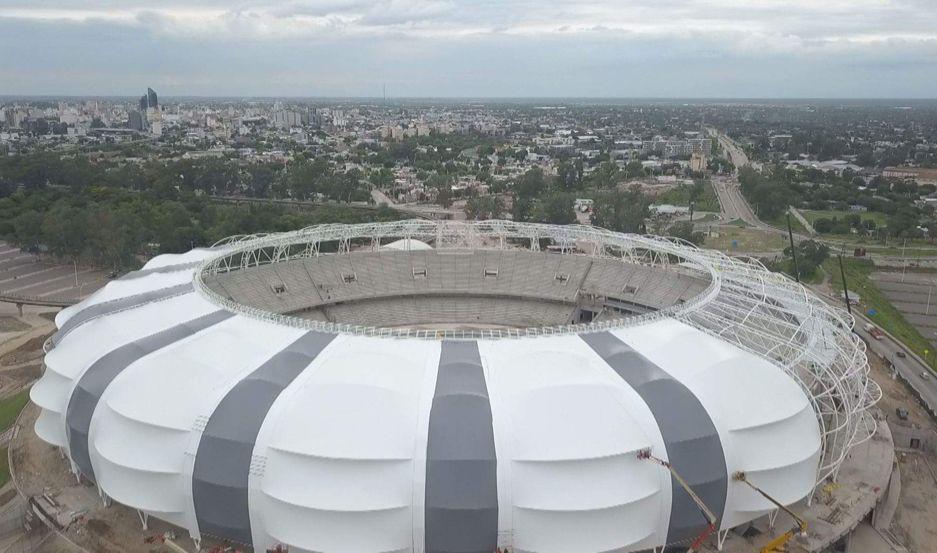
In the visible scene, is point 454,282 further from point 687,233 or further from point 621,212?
point 621,212

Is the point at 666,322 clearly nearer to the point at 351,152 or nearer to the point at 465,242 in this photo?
the point at 465,242

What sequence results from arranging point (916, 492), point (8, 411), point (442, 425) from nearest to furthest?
point (442, 425)
point (916, 492)
point (8, 411)

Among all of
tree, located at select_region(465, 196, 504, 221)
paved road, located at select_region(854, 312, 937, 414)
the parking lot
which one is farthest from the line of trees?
paved road, located at select_region(854, 312, 937, 414)

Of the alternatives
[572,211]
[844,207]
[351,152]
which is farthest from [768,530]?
[351,152]

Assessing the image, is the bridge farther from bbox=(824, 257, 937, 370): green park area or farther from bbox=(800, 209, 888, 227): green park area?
bbox=(800, 209, 888, 227): green park area

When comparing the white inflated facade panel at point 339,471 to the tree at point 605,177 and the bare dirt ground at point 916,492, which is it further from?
the tree at point 605,177

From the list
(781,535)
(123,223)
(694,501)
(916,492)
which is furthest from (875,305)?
(123,223)
